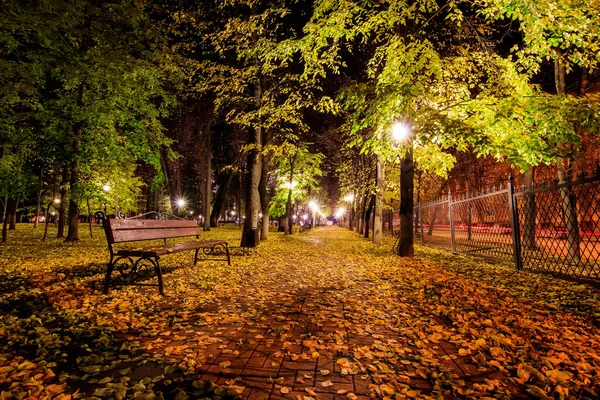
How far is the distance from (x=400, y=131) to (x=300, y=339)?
6595 mm

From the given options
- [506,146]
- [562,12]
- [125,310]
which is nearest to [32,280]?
[125,310]

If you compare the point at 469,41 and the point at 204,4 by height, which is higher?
the point at 204,4

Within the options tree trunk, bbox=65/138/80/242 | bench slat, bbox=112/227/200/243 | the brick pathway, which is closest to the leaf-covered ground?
the brick pathway

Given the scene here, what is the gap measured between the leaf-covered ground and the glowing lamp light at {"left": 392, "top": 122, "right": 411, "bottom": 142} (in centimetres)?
387

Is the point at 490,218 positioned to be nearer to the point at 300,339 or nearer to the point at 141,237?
the point at 300,339

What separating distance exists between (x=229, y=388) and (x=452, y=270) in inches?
266

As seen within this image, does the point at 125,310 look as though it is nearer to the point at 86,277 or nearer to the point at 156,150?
the point at 86,277

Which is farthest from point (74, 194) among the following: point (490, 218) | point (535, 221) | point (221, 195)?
point (221, 195)

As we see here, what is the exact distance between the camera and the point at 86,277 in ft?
20.4

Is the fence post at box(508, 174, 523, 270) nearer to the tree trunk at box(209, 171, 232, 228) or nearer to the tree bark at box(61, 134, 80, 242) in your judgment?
the tree bark at box(61, 134, 80, 242)

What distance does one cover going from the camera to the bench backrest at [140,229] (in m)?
5.15

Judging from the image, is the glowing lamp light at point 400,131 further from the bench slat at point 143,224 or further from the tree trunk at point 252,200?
the bench slat at point 143,224

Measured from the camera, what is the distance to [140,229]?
19.7 feet

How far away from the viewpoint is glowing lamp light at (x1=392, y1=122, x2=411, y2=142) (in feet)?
25.5
